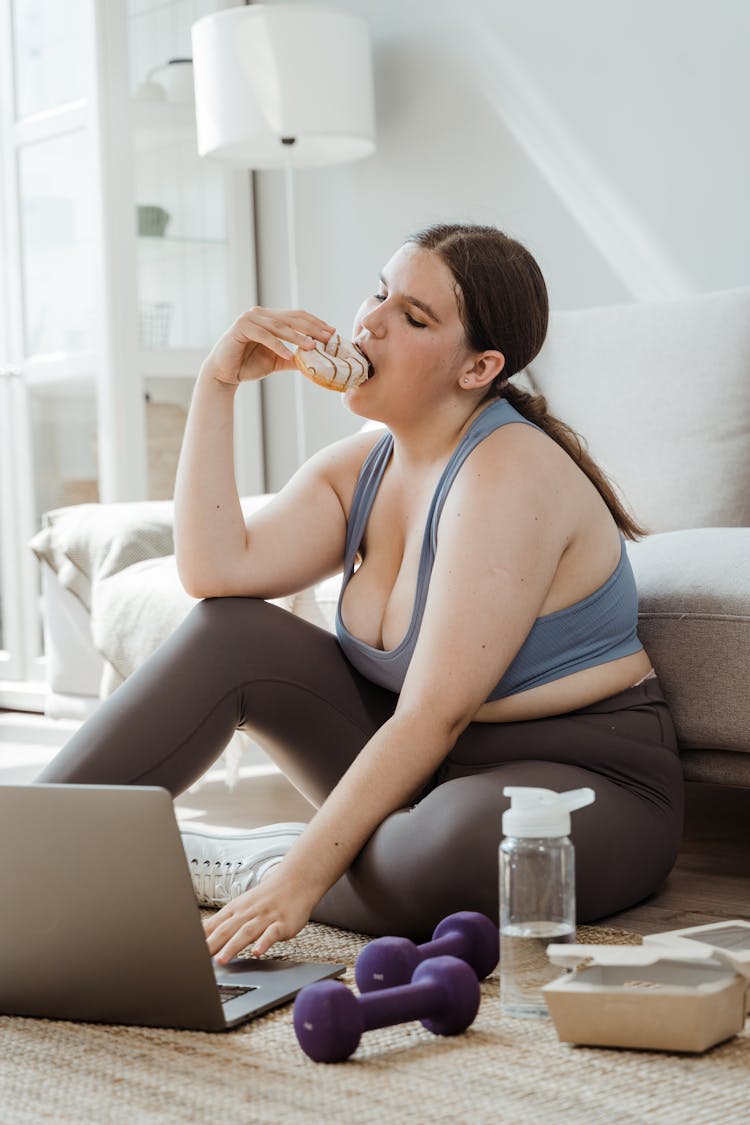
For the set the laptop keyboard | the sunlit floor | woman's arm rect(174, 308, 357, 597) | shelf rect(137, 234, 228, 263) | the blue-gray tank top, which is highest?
shelf rect(137, 234, 228, 263)

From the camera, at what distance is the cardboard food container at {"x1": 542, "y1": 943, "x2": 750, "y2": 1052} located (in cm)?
114

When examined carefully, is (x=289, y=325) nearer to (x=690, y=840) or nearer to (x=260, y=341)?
(x=260, y=341)

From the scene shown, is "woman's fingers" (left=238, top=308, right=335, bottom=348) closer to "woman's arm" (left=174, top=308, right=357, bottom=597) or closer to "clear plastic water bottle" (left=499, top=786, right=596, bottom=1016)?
"woman's arm" (left=174, top=308, right=357, bottom=597)

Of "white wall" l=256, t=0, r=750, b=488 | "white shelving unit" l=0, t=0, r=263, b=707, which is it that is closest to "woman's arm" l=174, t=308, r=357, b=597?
"white wall" l=256, t=0, r=750, b=488

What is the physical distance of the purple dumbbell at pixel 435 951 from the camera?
1.27 meters

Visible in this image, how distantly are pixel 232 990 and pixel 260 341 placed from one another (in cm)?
75

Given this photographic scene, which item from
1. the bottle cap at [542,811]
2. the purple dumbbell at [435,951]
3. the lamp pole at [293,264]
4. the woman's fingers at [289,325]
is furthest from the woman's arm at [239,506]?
the lamp pole at [293,264]

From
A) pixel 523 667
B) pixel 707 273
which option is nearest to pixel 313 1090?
pixel 523 667

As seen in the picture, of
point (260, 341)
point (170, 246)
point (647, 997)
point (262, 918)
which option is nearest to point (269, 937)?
point (262, 918)

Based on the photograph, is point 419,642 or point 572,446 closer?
point 419,642

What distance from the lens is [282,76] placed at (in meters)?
3.24

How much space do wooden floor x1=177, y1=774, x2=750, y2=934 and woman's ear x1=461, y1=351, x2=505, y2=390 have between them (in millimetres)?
613

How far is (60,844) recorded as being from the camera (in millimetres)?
1229

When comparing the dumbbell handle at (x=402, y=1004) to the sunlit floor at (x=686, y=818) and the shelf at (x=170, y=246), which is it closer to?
the sunlit floor at (x=686, y=818)
